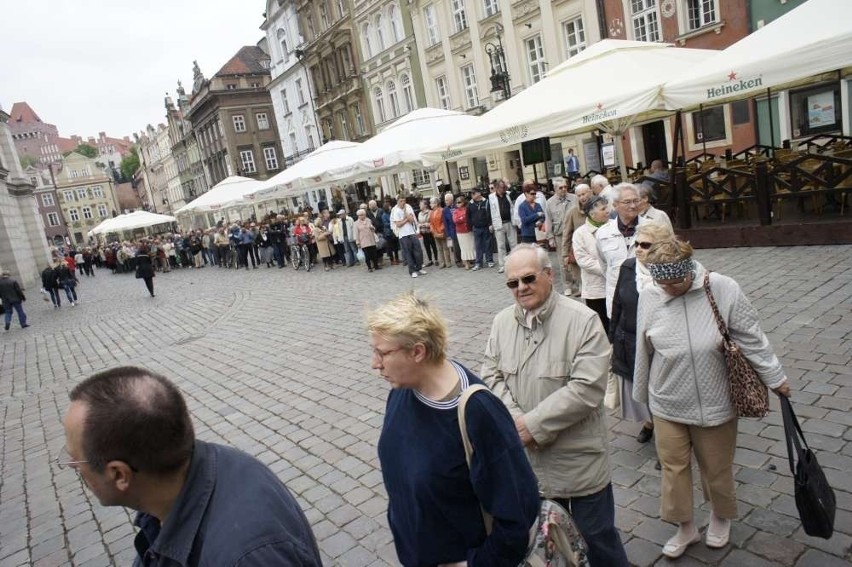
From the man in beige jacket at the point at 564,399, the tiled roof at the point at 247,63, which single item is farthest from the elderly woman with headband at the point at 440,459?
the tiled roof at the point at 247,63

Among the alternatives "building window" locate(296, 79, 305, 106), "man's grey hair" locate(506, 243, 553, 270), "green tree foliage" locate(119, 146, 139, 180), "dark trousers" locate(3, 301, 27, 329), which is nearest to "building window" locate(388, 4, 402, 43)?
"building window" locate(296, 79, 305, 106)

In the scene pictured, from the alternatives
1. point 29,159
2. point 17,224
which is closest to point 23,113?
point 29,159

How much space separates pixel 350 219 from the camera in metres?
17.1

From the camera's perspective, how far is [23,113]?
424ft

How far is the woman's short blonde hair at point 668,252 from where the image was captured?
266 cm

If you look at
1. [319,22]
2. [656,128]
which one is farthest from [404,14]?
[656,128]

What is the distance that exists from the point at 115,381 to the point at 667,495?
2.74 meters

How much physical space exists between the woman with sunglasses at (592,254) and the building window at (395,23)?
3041cm

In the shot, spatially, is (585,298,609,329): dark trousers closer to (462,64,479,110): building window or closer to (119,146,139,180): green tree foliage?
(462,64,479,110): building window

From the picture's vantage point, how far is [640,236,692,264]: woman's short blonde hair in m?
2.66

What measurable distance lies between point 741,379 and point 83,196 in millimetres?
114786

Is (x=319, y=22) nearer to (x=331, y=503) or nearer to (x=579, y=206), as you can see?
(x=579, y=206)

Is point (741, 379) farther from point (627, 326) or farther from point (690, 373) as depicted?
point (627, 326)

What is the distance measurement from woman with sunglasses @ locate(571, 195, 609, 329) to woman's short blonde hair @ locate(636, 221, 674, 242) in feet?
6.57
